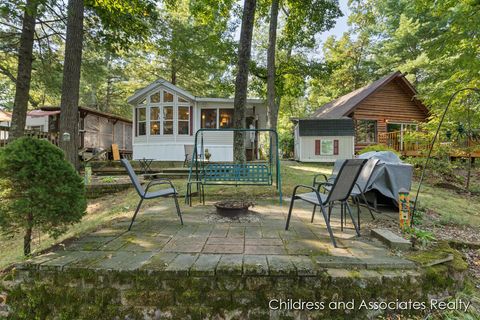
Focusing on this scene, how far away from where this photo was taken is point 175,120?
40.6ft

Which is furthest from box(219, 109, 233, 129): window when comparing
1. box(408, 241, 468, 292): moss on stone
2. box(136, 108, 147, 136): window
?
box(408, 241, 468, 292): moss on stone

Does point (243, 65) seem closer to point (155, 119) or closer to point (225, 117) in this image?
point (225, 117)

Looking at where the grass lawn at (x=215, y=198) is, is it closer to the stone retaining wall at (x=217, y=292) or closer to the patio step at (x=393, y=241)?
the patio step at (x=393, y=241)

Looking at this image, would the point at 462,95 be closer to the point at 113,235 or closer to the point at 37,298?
the point at 113,235

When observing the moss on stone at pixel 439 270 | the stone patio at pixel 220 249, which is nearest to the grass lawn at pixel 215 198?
the stone patio at pixel 220 249

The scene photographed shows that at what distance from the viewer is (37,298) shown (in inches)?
80.5

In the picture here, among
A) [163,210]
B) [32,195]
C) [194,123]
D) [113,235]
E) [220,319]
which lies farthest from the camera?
[194,123]

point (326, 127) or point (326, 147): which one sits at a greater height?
point (326, 127)

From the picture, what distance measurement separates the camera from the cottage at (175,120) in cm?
1235

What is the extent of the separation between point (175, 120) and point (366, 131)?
38.7 feet

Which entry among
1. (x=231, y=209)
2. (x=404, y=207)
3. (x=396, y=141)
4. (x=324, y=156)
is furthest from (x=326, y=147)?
(x=231, y=209)


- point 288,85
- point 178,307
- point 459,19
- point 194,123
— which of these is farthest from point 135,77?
point 178,307

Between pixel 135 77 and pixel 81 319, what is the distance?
64.9 feet

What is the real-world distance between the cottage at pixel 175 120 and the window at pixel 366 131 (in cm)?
729
